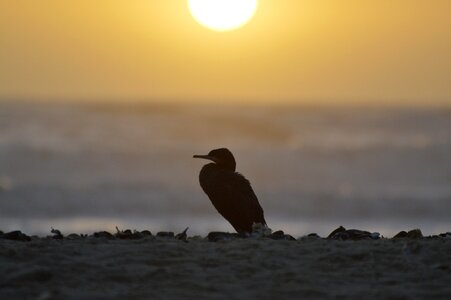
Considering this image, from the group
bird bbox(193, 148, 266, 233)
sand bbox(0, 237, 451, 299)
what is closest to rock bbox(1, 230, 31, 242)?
sand bbox(0, 237, 451, 299)

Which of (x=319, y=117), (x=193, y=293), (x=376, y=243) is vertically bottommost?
(x=193, y=293)

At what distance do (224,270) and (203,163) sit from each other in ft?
120

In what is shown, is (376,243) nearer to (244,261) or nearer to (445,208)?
(244,261)

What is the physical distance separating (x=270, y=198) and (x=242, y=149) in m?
18.9

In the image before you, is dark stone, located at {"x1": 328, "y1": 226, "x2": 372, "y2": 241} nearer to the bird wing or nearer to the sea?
the bird wing

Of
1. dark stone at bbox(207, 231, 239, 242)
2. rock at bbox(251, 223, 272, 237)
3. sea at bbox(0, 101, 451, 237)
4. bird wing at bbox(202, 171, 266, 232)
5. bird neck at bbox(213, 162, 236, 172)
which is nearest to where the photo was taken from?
dark stone at bbox(207, 231, 239, 242)

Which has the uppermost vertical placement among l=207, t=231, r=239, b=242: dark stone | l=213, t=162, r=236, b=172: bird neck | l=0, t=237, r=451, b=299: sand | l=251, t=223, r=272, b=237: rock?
l=213, t=162, r=236, b=172: bird neck

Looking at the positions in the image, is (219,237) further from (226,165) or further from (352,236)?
(226,165)

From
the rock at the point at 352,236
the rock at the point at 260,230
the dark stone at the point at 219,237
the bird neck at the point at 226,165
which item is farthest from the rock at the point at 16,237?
the bird neck at the point at 226,165

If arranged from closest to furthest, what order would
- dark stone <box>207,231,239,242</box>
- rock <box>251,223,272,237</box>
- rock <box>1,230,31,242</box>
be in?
1. rock <box>1,230,31,242</box>
2. dark stone <box>207,231,239,242</box>
3. rock <box>251,223,272,237</box>

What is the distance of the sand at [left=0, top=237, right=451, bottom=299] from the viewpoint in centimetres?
771

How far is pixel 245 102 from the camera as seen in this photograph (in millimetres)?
99500

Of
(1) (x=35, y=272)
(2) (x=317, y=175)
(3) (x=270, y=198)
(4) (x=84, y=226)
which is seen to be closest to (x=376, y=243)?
(1) (x=35, y=272)

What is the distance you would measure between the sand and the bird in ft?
11.0
